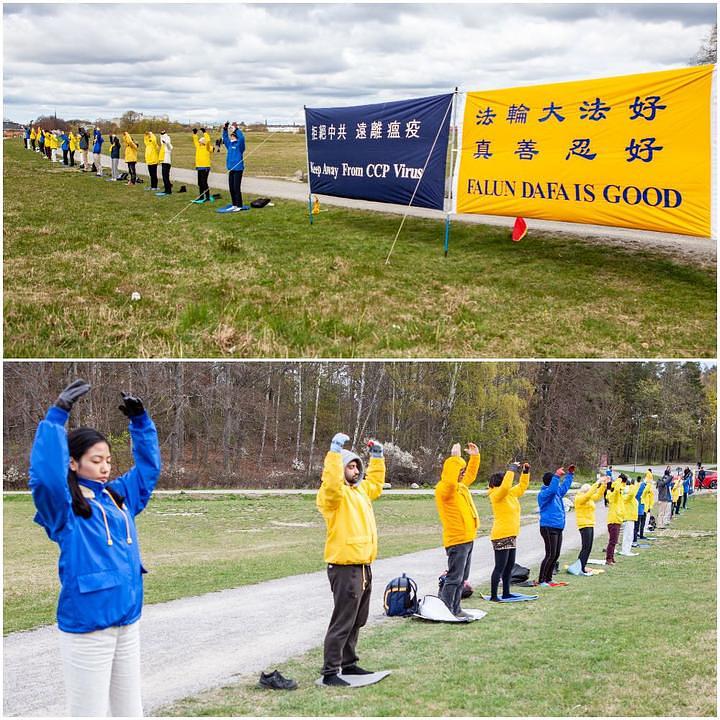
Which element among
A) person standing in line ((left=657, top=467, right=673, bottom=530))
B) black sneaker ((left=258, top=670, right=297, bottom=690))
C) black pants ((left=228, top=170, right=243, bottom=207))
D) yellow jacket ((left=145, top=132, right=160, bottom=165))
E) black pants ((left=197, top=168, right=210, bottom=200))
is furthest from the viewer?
yellow jacket ((left=145, top=132, right=160, bottom=165))

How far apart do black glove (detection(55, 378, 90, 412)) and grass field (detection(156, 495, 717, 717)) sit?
6.94 ft

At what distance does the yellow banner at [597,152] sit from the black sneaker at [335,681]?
7.44 m

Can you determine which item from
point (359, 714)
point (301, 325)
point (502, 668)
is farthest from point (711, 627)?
point (301, 325)

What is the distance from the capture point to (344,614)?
5285 mm

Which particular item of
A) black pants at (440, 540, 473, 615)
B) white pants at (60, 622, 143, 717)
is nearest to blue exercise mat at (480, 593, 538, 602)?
black pants at (440, 540, 473, 615)

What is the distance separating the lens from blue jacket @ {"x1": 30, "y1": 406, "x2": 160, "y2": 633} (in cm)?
349

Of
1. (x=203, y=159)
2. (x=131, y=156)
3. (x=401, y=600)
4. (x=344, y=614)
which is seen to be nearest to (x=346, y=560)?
(x=344, y=614)

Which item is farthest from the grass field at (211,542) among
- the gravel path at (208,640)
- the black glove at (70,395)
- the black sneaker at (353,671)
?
the black glove at (70,395)

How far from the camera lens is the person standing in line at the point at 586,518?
10.2 m

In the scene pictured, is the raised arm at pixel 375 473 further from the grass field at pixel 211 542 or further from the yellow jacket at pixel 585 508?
the yellow jacket at pixel 585 508

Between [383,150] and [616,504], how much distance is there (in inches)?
275

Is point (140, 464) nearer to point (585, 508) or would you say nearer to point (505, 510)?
point (505, 510)

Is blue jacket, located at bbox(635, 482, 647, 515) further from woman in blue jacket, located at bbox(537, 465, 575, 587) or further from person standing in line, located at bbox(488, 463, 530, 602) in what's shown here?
person standing in line, located at bbox(488, 463, 530, 602)

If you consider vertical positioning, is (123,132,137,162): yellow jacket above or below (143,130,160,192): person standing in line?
above
